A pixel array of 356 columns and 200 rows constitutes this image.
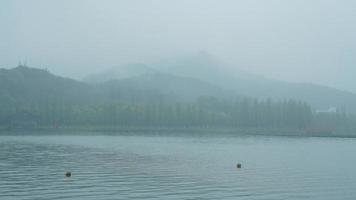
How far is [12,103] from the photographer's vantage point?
159875 mm

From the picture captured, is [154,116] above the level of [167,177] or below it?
above

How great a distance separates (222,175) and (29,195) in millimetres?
14524

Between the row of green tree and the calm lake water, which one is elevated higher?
the row of green tree

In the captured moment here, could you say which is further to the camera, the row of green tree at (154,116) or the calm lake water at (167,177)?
the row of green tree at (154,116)

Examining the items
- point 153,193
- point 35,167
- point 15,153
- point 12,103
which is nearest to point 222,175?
point 153,193

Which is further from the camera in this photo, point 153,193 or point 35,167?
point 35,167

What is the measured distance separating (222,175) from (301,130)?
351 feet

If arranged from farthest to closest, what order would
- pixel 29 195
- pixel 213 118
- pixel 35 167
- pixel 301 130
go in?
pixel 213 118
pixel 301 130
pixel 35 167
pixel 29 195

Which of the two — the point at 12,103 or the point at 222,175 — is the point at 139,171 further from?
the point at 12,103

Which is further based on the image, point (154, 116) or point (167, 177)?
point (154, 116)

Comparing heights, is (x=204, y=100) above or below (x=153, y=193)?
above

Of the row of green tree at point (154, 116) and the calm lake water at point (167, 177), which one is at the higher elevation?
the row of green tree at point (154, 116)

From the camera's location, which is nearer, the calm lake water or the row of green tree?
the calm lake water

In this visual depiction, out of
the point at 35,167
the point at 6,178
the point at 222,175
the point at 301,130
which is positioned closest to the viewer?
the point at 6,178
